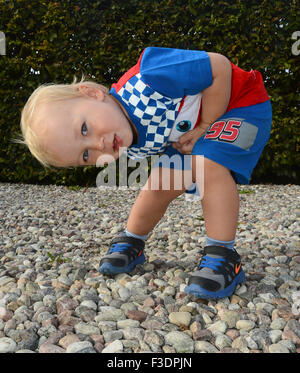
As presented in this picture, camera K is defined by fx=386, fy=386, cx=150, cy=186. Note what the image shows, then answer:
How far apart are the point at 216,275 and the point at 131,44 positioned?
3766 millimetres

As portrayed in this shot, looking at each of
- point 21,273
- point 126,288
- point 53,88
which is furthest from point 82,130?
point 21,273

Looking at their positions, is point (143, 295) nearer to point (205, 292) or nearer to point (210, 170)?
point (205, 292)

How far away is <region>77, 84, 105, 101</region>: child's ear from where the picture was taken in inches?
70.1

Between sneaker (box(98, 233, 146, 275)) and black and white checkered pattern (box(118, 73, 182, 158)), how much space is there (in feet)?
1.84

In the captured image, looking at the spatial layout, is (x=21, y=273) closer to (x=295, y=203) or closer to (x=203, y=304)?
(x=203, y=304)

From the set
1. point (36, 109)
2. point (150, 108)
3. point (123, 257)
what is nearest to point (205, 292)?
point (123, 257)

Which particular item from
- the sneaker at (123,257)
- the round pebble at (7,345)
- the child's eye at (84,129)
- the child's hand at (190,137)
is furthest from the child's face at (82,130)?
the round pebble at (7,345)

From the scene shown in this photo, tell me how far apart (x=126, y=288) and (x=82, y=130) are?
744 millimetres

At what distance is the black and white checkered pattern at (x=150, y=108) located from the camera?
1.74 m

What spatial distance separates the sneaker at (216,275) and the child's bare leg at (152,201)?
0.38m

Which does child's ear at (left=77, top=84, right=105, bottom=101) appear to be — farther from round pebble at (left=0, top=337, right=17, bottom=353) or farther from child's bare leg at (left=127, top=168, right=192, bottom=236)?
round pebble at (left=0, top=337, right=17, bottom=353)

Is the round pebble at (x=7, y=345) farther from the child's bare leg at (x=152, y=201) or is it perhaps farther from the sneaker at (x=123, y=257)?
the child's bare leg at (x=152, y=201)

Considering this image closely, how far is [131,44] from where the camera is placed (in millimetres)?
4746

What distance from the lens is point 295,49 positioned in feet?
14.8
